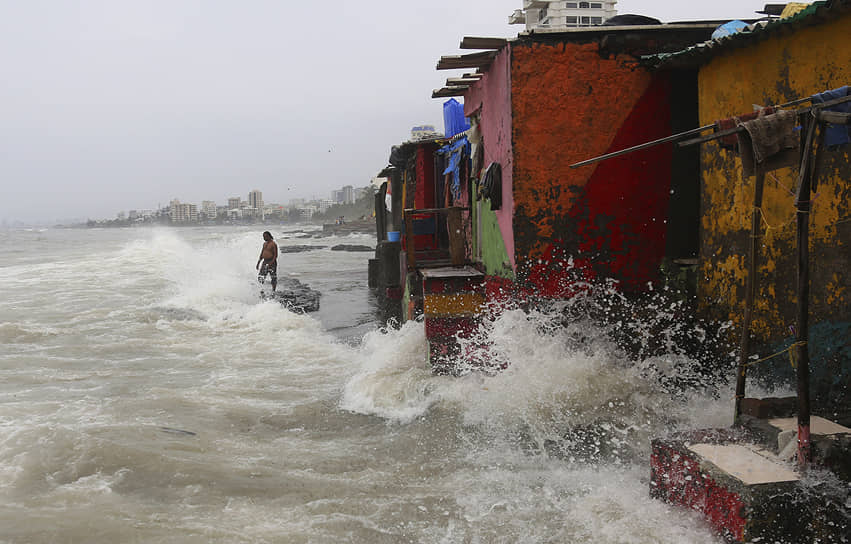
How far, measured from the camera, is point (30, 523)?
4.46 meters

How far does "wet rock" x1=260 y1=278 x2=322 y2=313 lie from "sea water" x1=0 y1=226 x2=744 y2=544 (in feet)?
10.8

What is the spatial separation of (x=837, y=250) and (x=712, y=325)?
1.94 meters

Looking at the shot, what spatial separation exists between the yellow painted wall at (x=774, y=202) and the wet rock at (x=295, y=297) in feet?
31.7

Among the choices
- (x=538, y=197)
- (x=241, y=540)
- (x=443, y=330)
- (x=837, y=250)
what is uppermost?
(x=538, y=197)

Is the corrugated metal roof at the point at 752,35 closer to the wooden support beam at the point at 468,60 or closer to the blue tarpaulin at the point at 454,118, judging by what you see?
the wooden support beam at the point at 468,60

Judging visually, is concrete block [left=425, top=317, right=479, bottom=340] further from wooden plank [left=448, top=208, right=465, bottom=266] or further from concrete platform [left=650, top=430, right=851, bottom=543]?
concrete platform [left=650, top=430, right=851, bottom=543]

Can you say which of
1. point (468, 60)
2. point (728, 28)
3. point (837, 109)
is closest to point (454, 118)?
point (468, 60)

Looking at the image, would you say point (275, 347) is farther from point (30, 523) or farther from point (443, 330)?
point (30, 523)

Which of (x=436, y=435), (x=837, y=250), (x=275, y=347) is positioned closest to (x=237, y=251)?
(x=275, y=347)

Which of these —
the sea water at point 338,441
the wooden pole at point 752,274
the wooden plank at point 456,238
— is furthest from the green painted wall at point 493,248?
the wooden pole at point 752,274

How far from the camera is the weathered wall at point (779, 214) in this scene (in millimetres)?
4871

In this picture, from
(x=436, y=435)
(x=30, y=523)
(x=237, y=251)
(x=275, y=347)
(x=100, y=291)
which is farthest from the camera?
(x=237, y=251)

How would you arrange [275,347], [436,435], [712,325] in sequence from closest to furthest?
[436,435], [712,325], [275,347]

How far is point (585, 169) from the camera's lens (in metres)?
7.18
